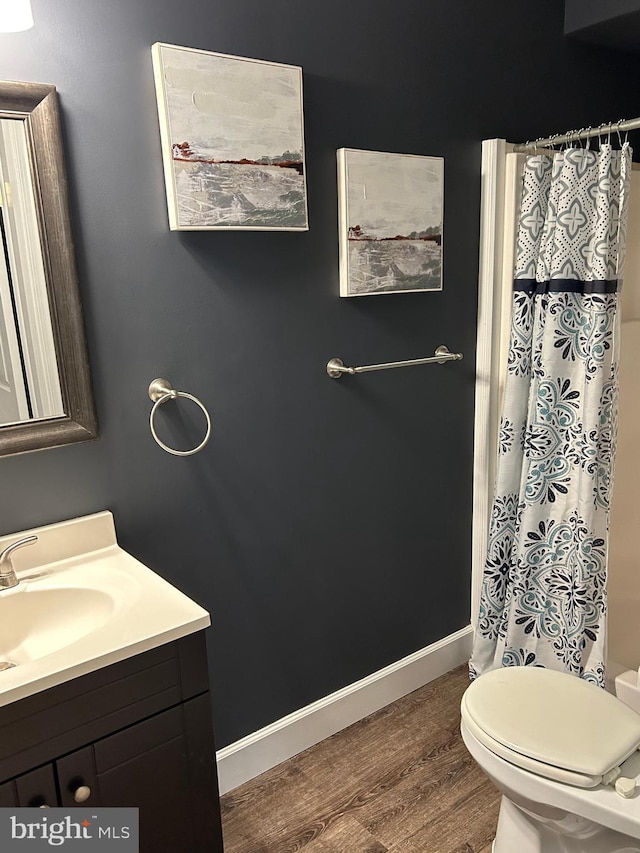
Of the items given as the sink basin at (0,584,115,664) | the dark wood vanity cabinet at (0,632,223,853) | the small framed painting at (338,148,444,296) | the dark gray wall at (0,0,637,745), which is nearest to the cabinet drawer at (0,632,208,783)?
the dark wood vanity cabinet at (0,632,223,853)

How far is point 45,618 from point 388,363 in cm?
118

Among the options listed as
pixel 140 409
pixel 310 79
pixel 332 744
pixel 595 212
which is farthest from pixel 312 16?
pixel 332 744

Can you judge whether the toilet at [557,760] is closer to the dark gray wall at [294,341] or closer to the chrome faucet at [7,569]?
the dark gray wall at [294,341]

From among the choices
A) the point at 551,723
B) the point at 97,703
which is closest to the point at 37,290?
the point at 97,703

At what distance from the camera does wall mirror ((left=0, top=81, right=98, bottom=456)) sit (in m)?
1.35

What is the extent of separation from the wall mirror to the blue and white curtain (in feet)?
4.41

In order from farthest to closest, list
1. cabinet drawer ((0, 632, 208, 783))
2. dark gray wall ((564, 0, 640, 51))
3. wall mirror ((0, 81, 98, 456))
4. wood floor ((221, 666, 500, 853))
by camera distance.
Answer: dark gray wall ((564, 0, 640, 51)) → wood floor ((221, 666, 500, 853)) → wall mirror ((0, 81, 98, 456)) → cabinet drawer ((0, 632, 208, 783))

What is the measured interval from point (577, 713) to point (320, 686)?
847mm

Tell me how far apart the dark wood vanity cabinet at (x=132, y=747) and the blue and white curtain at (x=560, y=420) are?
126 cm

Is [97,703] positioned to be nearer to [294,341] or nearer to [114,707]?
[114,707]

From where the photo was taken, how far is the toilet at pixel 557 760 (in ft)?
4.54

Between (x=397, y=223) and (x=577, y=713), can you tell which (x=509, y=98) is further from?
(x=577, y=713)

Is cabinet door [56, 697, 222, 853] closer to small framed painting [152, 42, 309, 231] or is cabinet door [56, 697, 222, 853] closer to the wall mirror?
the wall mirror

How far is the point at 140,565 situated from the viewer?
4.95 ft
